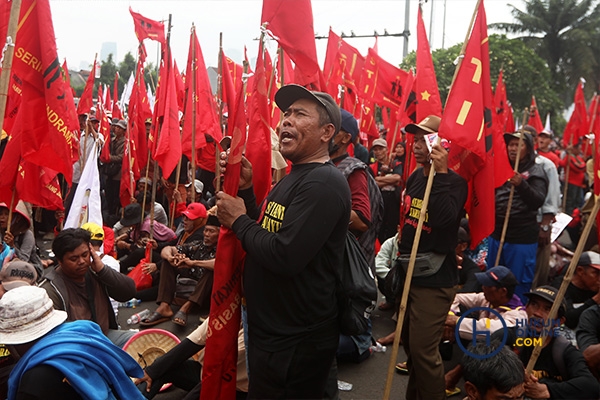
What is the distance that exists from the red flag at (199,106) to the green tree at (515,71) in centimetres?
1878

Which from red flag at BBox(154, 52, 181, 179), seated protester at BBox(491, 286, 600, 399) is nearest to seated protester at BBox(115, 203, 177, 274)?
red flag at BBox(154, 52, 181, 179)

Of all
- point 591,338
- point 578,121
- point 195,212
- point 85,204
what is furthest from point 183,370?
point 578,121

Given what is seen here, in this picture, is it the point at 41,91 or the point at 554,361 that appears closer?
the point at 554,361

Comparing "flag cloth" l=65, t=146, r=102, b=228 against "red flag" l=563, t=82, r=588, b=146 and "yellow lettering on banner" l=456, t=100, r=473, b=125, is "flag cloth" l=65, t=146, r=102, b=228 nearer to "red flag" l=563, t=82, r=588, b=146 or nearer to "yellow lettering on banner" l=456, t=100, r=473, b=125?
"yellow lettering on banner" l=456, t=100, r=473, b=125

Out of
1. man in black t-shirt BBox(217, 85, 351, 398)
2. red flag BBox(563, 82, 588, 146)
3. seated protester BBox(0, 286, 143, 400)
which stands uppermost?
red flag BBox(563, 82, 588, 146)

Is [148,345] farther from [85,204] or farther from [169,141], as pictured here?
[169,141]

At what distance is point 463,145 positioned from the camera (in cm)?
338

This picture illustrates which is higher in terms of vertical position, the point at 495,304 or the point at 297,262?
the point at 297,262

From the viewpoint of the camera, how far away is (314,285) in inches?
89.6

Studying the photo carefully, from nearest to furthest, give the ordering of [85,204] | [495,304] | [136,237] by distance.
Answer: [495,304], [85,204], [136,237]

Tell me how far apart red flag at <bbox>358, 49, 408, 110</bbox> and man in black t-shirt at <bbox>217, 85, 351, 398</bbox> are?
20.7 feet

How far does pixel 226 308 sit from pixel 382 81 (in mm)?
6670

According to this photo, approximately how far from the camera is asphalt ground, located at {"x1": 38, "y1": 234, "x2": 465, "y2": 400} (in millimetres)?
4207

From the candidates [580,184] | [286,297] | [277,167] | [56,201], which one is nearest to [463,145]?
[277,167]
